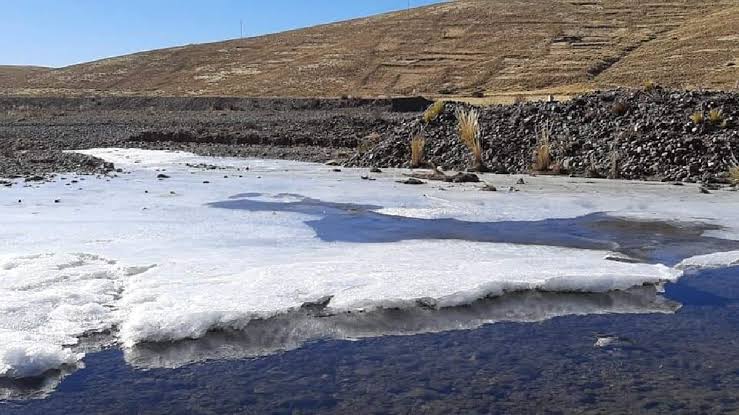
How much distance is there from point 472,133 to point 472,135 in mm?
37

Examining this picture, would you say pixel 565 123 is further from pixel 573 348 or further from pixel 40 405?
pixel 40 405

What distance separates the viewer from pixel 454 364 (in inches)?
151

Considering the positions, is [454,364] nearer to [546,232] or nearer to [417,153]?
[546,232]

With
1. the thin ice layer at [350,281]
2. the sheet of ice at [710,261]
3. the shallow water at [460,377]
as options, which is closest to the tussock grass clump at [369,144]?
the thin ice layer at [350,281]

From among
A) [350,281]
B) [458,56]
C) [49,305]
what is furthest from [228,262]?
[458,56]

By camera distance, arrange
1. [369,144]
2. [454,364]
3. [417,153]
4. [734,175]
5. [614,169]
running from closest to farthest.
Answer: [454,364] < [734,175] < [614,169] < [417,153] < [369,144]

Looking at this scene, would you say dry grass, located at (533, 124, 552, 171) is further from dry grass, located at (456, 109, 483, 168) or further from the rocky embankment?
dry grass, located at (456, 109, 483, 168)

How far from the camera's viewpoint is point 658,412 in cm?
325

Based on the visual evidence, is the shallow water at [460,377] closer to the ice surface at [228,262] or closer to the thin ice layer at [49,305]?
the thin ice layer at [49,305]

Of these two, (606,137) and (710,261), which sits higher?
(606,137)

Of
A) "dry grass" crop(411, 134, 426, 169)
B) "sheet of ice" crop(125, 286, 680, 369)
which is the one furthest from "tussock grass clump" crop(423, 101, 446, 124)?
"sheet of ice" crop(125, 286, 680, 369)

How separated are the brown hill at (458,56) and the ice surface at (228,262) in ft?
107

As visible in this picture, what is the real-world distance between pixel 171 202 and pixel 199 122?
18118 millimetres

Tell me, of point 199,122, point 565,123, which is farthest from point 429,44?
point 565,123
